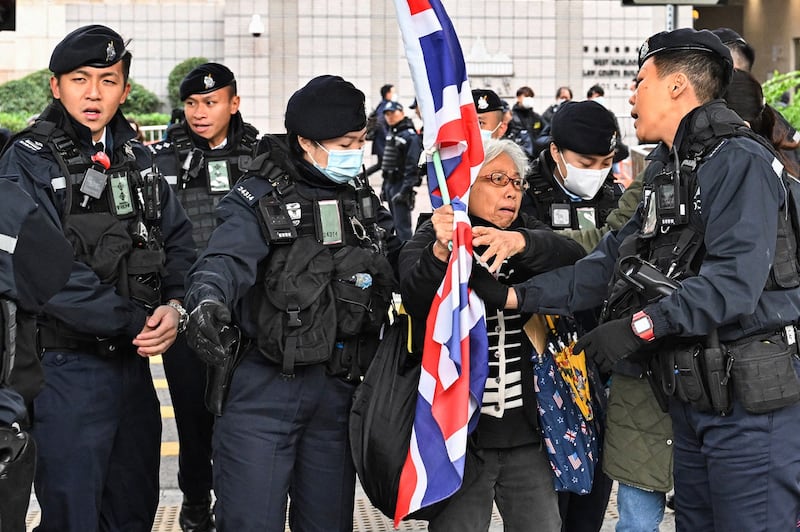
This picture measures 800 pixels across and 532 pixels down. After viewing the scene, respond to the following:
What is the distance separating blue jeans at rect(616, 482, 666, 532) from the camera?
165 inches

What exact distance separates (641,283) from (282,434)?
Result: 4.64ft

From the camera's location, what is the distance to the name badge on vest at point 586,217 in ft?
16.1

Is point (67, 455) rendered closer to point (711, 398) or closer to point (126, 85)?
point (126, 85)

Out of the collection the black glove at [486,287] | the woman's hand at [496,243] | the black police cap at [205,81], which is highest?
the black police cap at [205,81]

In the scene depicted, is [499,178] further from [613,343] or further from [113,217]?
[113,217]

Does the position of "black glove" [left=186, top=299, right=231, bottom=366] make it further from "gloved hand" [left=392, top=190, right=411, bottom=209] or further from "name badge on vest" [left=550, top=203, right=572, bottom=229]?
"gloved hand" [left=392, top=190, right=411, bottom=209]

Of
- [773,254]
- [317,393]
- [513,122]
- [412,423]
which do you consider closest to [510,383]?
[412,423]

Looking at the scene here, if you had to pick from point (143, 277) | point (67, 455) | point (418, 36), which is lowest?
point (67, 455)

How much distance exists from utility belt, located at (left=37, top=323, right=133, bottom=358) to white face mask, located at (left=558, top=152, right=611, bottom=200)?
1.97 metres

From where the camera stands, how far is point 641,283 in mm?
3477

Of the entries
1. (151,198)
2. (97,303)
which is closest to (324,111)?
(151,198)

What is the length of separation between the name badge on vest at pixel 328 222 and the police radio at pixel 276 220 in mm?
101

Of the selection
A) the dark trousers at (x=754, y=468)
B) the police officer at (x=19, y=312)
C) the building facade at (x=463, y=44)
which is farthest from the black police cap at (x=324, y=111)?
the building facade at (x=463, y=44)

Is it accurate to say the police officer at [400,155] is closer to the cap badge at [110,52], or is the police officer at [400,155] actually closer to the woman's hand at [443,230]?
the cap badge at [110,52]
